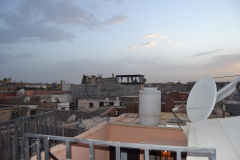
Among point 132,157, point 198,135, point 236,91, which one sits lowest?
point 132,157

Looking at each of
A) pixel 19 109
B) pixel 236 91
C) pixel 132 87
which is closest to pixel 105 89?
pixel 132 87

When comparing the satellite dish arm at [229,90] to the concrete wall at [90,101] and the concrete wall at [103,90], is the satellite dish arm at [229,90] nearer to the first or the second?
the concrete wall at [90,101]

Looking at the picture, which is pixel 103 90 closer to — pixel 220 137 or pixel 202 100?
pixel 202 100

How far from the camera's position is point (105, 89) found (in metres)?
29.4

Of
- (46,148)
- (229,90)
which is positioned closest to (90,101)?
(229,90)

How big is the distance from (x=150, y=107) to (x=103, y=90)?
23634mm

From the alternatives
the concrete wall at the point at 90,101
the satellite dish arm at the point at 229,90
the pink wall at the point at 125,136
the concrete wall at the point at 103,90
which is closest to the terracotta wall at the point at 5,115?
the pink wall at the point at 125,136

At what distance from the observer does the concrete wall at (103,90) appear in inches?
1142

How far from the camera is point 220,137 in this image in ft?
8.31

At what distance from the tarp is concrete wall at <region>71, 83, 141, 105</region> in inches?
1015

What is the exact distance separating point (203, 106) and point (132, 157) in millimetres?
3452

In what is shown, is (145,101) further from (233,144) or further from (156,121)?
(233,144)

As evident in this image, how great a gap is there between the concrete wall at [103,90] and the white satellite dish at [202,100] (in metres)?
23.9

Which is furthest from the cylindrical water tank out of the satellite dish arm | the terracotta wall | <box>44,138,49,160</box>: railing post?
the terracotta wall
